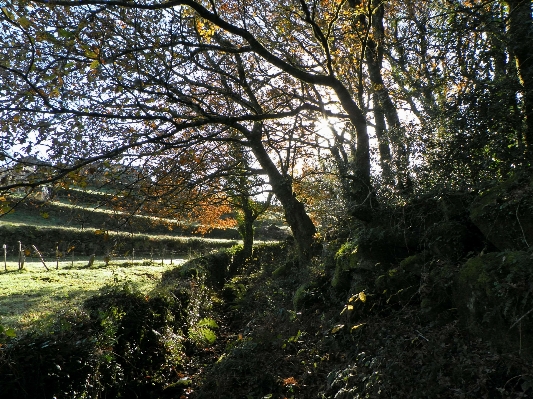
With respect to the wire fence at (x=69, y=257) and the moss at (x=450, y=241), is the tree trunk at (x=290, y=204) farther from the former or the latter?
the wire fence at (x=69, y=257)

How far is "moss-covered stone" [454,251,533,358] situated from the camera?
3.96 metres

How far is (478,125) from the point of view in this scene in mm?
6125

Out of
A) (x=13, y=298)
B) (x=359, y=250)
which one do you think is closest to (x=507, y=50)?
(x=359, y=250)

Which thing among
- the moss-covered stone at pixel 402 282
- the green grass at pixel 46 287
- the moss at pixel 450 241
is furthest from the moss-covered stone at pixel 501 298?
the green grass at pixel 46 287

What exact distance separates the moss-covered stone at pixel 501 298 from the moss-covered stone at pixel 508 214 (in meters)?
0.48

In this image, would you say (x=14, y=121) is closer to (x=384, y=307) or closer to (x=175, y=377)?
(x=175, y=377)

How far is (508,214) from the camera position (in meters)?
5.00

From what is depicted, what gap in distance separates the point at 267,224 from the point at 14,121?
35427mm

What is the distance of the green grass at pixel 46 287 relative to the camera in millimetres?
9328

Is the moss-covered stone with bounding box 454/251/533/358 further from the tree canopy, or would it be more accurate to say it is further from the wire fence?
the wire fence

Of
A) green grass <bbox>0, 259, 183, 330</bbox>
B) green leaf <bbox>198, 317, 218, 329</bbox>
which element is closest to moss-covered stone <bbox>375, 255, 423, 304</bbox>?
green leaf <bbox>198, 317, 218, 329</bbox>

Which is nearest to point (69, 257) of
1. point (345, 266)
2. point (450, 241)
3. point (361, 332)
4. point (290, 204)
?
point (290, 204)

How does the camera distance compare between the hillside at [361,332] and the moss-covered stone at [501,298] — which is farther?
the hillside at [361,332]

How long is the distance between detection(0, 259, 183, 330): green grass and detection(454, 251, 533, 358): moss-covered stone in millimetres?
7329
